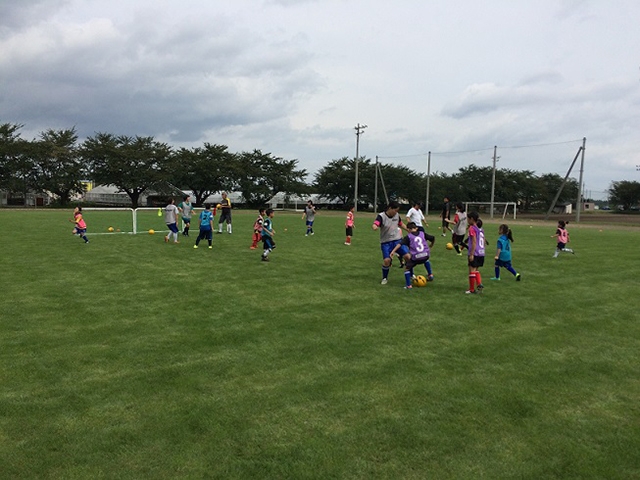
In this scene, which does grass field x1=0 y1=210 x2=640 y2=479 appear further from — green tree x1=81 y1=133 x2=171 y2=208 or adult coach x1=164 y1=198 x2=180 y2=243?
green tree x1=81 y1=133 x2=171 y2=208

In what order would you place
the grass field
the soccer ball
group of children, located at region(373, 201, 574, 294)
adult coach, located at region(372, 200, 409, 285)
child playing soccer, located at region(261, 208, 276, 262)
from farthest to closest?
child playing soccer, located at region(261, 208, 276, 262)
adult coach, located at region(372, 200, 409, 285)
the soccer ball
group of children, located at region(373, 201, 574, 294)
the grass field

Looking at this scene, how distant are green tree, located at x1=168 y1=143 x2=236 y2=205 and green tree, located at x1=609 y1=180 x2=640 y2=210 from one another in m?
73.3

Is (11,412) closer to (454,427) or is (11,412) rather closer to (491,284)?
(454,427)

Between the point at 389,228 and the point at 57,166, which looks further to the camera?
the point at 57,166

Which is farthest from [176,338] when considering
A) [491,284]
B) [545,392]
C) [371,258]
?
[371,258]

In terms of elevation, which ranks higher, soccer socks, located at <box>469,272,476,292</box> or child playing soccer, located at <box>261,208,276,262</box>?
child playing soccer, located at <box>261,208,276,262</box>

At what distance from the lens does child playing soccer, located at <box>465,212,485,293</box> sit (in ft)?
32.3

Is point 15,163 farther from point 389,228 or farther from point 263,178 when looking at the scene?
point 389,228

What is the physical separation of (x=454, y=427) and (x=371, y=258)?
37.2 ft

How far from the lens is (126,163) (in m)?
68.6

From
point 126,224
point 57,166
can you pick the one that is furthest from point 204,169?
point 126,224

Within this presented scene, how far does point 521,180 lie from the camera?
77000 millimetres

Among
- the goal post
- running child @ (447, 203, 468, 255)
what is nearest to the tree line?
the goal post

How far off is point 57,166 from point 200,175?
20266 mm
